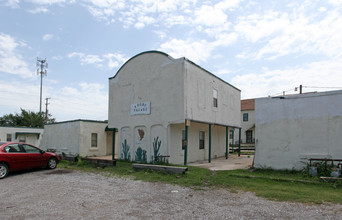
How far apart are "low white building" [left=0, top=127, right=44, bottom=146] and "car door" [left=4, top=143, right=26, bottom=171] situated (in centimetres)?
1692

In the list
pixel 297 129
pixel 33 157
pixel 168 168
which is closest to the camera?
pixel 168 168

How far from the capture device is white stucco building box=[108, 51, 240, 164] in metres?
14.4

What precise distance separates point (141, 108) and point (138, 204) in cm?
984

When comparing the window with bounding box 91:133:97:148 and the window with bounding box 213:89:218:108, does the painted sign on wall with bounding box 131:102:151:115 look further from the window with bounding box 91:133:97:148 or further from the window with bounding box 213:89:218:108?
the window with bounding box 91:133:97:148

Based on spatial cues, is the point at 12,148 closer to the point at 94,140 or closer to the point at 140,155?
the point at 140,155

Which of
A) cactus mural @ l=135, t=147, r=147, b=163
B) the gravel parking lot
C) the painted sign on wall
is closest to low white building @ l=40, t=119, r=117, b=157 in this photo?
the painted sign on wall

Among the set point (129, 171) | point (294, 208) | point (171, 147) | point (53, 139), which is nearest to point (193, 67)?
point (171, 147)

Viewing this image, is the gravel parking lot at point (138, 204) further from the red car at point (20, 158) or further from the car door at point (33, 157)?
the car door at point (33, 157)

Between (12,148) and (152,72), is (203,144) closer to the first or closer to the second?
(152,72)

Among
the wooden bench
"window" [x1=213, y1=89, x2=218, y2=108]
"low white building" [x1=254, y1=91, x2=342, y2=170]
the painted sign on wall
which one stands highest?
"window" [x1=213, y1=89, x2=218, y2=108]

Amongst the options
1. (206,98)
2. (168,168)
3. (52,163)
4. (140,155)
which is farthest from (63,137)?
(168,168)

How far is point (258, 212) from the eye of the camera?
5.66m

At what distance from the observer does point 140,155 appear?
51.2 feet

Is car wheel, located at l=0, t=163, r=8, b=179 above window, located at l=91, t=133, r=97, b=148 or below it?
below
